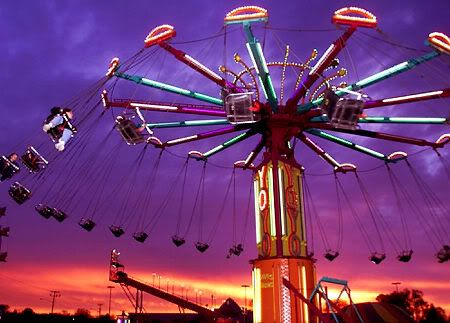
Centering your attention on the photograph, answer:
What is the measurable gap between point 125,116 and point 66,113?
2453mm

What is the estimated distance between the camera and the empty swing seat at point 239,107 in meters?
16.5

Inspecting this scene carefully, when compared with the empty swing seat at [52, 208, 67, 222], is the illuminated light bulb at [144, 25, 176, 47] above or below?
above

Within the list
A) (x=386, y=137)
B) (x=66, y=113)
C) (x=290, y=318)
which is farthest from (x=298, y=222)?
(x=66, y=113)

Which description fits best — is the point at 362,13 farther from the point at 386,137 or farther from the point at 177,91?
the point at 177,91

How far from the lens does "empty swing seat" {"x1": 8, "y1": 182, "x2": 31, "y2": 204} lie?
18.1m

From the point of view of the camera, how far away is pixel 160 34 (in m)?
19.0

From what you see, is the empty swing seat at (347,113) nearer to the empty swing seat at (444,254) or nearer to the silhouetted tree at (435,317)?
the silhouetted tree at (435,317)

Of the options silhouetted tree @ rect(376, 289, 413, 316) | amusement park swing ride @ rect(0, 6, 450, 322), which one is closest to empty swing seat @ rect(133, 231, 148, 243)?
amusement park swing ride @ rect(0, 6, 450, 322)

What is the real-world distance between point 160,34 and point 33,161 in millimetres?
6713

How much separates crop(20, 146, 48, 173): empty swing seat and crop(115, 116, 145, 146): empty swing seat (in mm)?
2846

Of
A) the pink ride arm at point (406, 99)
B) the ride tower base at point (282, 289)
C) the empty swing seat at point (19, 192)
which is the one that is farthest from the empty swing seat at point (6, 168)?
the pink ride arm at point (406, 99)

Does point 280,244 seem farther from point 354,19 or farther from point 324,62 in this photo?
point 354,19

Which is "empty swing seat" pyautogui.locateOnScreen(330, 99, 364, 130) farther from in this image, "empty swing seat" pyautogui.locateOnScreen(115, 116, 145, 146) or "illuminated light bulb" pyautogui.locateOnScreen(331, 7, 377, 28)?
"empty swing seat" pyautogui.locateOnScreen(115, 116, 145, 146)

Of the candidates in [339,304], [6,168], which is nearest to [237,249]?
[6,168]
